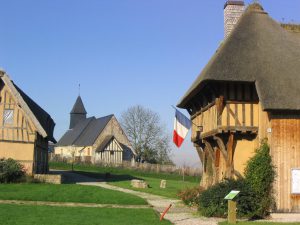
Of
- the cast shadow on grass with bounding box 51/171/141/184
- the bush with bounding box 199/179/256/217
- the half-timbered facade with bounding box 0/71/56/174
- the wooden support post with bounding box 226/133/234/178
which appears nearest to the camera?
the bush with bounding box 199/179/256/217

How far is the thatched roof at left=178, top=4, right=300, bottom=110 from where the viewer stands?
56.0ft

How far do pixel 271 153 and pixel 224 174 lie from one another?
9.33 feet

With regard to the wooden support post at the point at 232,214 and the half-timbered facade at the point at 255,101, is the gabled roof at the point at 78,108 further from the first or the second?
the wooden support post at the point at 232,214

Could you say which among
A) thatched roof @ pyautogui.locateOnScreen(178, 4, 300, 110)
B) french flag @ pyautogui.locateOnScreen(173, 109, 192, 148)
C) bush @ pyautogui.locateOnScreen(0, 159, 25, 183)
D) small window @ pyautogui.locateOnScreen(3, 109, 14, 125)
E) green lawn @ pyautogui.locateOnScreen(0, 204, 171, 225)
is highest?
thatched roof @ pyautogui.locateOnScreen(178, 4, 300, 110)

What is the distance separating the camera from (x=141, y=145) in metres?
65.1

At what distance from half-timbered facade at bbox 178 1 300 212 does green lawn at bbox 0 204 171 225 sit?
4935mm

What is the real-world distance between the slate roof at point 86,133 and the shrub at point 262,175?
147 ft

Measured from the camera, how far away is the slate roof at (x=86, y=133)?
61.8 m

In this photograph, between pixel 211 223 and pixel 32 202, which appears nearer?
pixel 211 223

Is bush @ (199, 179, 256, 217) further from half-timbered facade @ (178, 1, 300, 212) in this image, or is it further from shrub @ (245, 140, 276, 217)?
half-timbered facade @ (178, 1, 300, 212)

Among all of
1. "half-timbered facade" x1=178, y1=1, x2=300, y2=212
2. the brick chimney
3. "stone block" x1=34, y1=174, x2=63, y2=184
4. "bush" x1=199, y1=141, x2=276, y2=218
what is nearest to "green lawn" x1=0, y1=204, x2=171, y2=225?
"bush" x1=199, y1=141, x2=276, y2=218

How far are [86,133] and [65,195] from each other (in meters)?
47.4

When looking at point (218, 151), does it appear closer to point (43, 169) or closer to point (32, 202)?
point (32, 202)

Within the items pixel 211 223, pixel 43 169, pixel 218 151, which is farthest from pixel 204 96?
pixel 43 169
